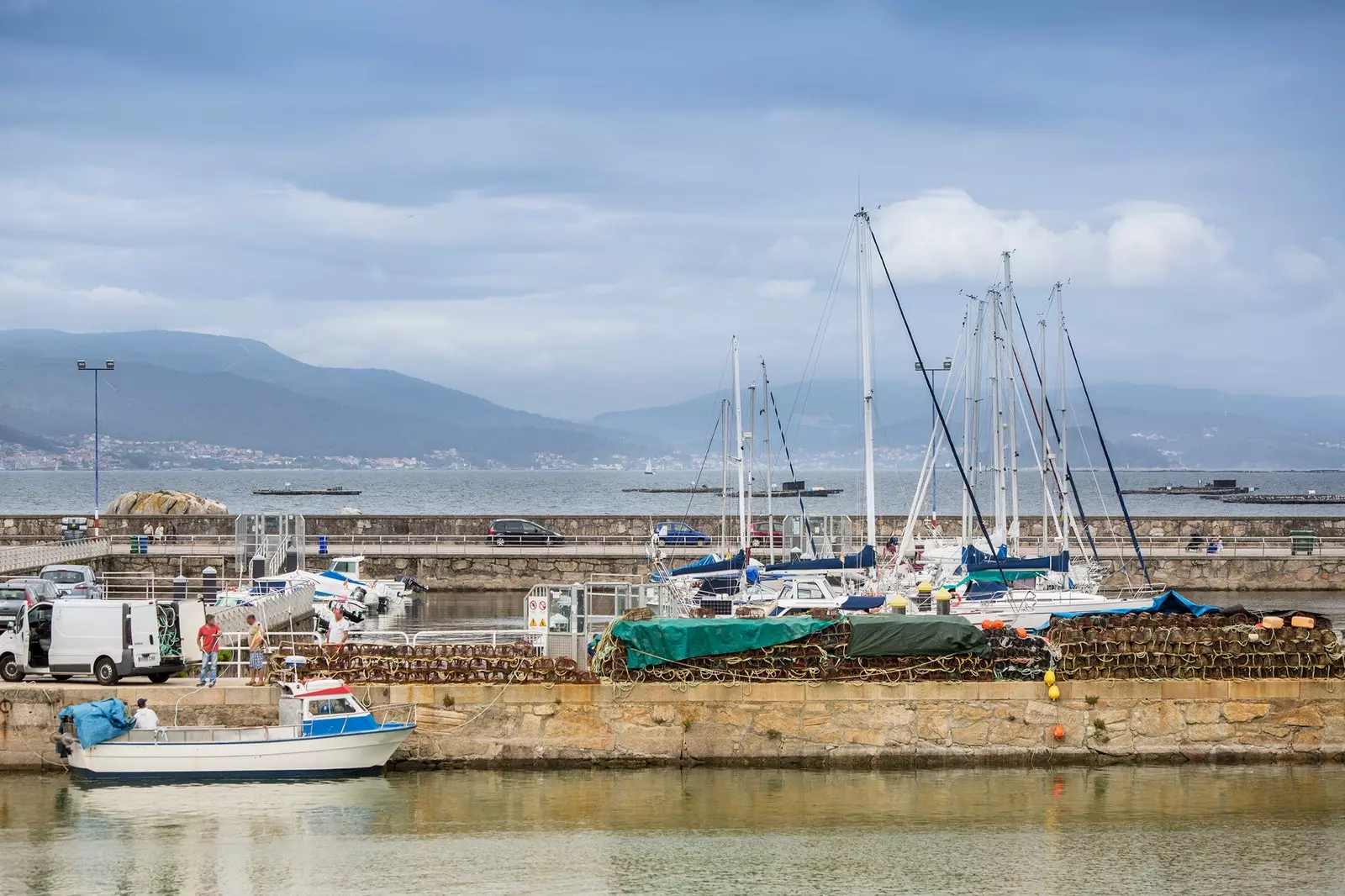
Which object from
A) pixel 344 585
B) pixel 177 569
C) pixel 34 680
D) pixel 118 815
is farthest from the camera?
pixel 177 569

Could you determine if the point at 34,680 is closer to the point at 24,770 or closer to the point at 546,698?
the point at 24,770

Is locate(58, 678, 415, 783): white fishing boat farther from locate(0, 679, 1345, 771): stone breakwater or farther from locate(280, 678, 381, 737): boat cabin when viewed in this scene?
locate(0, 679, 1345, 771): stone breakwater

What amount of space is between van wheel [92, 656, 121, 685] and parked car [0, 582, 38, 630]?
24.5 ft

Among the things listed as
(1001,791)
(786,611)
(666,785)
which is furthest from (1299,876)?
(786,611)

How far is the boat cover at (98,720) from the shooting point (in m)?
23.2

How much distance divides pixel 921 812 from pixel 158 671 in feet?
46.6

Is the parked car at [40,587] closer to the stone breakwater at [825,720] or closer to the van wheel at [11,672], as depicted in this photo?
the van wheel at [11,672]

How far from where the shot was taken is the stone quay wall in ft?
208

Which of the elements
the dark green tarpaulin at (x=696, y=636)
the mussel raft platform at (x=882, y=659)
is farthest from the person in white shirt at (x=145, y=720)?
the dark green tarpaulin at (x=696, y=636)

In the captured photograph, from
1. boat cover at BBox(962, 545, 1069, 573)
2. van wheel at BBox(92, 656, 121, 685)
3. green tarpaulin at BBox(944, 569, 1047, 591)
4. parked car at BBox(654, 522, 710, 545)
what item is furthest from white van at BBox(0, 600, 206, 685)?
parked car at BBox(654, 522, 710, 545)

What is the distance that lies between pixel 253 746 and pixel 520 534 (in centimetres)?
4108

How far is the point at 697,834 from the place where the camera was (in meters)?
21.4

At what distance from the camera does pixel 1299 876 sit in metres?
19.6

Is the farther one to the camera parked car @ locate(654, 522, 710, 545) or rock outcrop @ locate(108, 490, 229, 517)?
rock outcrop @ locate(108, 490, 229, 517)
